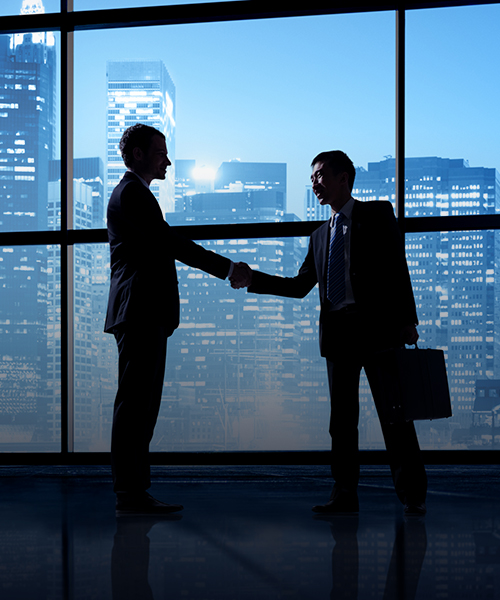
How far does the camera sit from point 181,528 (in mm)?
1917

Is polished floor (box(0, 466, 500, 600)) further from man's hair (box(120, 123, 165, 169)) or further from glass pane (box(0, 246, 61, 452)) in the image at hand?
man's hair (box(120, 123, 165, 169))

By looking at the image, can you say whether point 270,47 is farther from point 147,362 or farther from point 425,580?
point 425,580

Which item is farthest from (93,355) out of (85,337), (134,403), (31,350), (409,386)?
(409,386)

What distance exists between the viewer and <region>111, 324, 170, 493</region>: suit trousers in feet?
7.03

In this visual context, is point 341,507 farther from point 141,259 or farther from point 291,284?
point 141,259

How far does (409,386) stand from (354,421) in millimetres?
301

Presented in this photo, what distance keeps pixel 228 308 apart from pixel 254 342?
251 mm

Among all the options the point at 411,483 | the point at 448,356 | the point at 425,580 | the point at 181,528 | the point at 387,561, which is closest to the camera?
the point at 425,580

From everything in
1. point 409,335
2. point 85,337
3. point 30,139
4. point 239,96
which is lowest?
point 85,337

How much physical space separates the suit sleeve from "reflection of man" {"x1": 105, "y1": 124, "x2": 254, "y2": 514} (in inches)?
13.6

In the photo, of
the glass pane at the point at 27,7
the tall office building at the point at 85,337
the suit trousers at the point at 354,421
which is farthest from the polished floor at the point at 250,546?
the glass pane at the point at 27,7

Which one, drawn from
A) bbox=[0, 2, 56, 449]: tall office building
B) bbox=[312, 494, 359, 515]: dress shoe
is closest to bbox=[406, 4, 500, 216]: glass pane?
bbox=[312, 494, 359, 515]: dress shoe

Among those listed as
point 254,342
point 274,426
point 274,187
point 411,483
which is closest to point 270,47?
point 274,187

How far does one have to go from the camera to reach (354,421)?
2.21 meters
